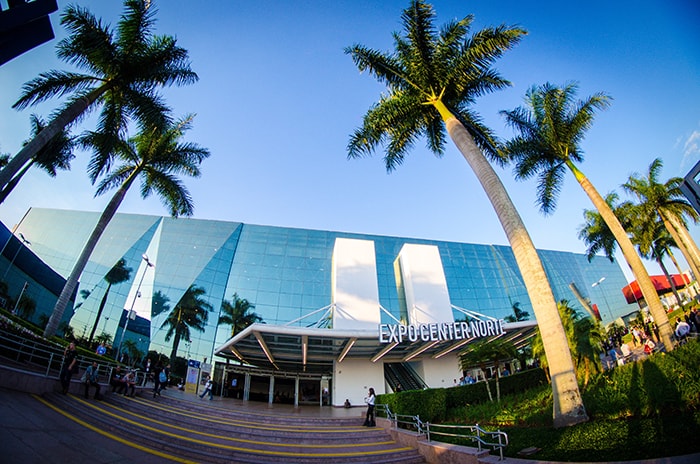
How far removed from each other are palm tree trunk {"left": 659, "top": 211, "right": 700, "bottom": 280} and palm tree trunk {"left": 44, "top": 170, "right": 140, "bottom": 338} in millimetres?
34652

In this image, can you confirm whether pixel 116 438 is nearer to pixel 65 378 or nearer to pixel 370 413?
pixel 65 378

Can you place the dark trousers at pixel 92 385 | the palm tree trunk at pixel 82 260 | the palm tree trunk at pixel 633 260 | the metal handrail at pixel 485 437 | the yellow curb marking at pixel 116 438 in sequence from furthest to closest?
the palm tree trunk at pixel 82 260 → the palm tree trunk at pixel 633 260 → the dark trousers at pixel 92 385 → the yellow curb marking at pixel 116 438 → the metal handrail at pixel 485 437

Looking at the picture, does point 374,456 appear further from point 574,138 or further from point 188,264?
point 188,264

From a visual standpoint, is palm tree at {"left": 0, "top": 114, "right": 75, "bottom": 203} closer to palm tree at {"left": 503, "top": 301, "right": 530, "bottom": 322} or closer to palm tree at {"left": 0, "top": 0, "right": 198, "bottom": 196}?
palm tree at {"left": 0, "top": 0, "right": 198, "bottom": 196}

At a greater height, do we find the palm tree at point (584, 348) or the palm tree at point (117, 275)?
the palm tree at point (117, 275)

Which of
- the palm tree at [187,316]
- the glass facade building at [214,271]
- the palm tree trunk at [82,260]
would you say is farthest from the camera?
the glass facade building at [214,271]

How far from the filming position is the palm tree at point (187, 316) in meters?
28.2

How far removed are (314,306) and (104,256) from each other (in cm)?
→ 2773

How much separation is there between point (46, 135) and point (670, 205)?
33.6m

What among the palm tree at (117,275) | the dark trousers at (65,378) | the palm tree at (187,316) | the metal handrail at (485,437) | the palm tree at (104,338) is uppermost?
the palm tree at (117,275)

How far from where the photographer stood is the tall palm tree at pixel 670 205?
60.5ft

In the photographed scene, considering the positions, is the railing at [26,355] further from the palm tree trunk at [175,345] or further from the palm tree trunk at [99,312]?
the palm tree trunk at [99,312]

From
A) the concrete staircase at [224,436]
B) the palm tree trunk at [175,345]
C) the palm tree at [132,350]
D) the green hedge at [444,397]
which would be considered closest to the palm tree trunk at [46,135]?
the concrete staircase at [224,436]

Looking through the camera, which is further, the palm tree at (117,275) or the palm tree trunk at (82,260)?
the palm tree at (117,275)
